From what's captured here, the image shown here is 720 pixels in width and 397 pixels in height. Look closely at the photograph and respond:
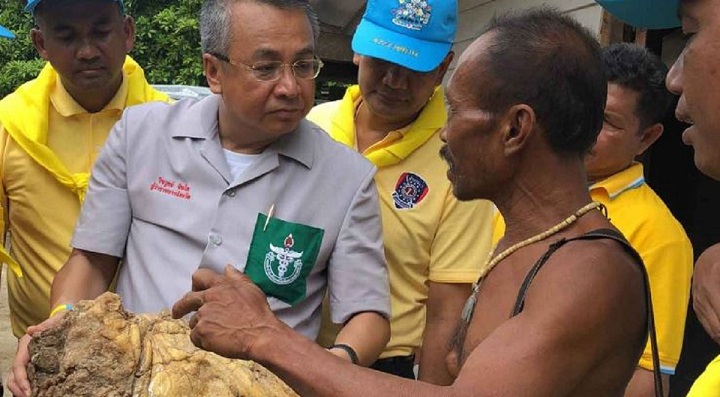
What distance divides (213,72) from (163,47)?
598 inches

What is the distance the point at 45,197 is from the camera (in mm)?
3197

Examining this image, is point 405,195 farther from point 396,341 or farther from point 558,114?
point 558,114

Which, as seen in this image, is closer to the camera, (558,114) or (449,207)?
(558,114)

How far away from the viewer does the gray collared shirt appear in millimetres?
2494

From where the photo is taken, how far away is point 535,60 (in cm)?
184

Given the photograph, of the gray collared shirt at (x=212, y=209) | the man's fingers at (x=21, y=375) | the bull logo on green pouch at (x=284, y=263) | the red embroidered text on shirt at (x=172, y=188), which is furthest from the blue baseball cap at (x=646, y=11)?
the man's fingers at (x=21, y=375)

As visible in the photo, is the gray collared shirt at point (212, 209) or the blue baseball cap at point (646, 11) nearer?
the blue baseball cap at point (646, 11)

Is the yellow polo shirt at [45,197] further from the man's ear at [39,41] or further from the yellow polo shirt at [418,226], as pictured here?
the yellow polo shirt at [418,226]

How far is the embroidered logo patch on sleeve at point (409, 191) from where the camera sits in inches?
119

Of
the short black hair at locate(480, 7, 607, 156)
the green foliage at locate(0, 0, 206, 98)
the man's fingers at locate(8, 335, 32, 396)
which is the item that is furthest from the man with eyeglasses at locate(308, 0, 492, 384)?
the green foliage at locate(0, 0, 206, 98)

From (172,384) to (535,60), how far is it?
1072 mm

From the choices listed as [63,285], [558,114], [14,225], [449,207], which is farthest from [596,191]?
[14,225]

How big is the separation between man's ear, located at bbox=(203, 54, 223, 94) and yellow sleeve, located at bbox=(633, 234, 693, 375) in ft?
4.51

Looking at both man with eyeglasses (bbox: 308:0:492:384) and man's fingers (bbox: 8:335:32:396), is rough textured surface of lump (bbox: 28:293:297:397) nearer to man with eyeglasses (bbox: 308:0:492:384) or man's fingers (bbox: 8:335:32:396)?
man's fingers (bbox: 8:335:32:396)
